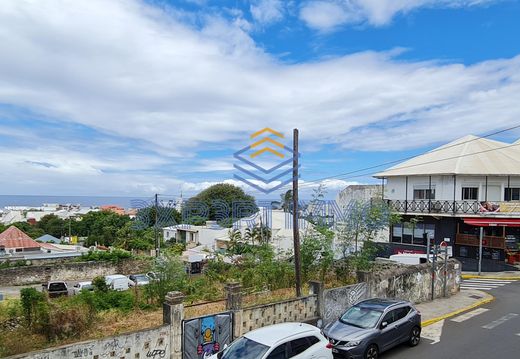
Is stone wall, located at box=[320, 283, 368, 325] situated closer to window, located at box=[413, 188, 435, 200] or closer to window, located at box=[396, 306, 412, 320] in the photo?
window, located at box=[396, 306, 412, 320]

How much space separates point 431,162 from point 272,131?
75.1 ft

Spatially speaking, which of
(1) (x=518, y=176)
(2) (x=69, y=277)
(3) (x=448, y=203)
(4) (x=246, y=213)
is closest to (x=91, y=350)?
(2) (x=69, y=277)

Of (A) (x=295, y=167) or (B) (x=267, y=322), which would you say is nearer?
(B) (x=267, y=322)

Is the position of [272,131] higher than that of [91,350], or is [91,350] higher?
[272,131]

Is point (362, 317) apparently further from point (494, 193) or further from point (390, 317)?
point (494, 193)

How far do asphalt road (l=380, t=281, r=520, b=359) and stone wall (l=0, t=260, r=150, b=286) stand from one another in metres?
19.5

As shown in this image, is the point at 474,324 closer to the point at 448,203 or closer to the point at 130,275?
the point at 448,203

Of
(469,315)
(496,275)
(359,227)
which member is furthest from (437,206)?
Answer: (469,315)

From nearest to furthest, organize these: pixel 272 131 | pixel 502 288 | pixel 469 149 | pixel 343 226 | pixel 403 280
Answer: pixel 272 131 < pixel 403 280 < pixel 343 226 < pixel 502 288 < pixel 469 149

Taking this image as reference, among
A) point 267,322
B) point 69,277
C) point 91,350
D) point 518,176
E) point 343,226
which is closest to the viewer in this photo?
point 91,350

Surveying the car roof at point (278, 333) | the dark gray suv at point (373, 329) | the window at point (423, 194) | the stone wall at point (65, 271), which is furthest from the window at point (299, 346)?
the window at point (423, 194)

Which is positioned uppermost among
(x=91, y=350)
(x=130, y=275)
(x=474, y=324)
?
(x=91, y=350)

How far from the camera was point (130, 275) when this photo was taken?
94.7ft

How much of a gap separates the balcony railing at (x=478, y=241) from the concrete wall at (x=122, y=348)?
2668cm
